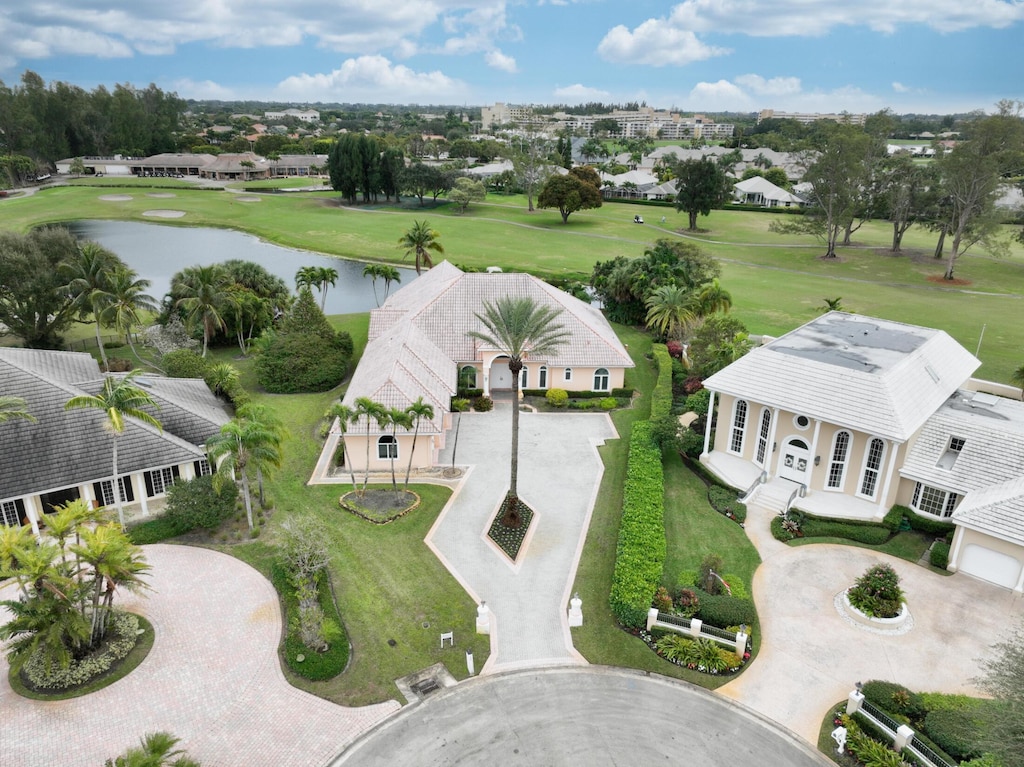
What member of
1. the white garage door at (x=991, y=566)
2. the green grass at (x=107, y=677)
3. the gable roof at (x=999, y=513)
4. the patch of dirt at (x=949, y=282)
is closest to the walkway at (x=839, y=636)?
the white garage door at (x=991, y=566)

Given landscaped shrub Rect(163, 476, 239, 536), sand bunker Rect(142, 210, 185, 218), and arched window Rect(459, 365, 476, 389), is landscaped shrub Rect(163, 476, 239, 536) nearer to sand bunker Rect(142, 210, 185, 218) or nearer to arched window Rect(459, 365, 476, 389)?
arched window Rect(459, 365, 476, 389)

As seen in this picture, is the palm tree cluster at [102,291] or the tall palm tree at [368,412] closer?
the tall palm tree at [368,412]

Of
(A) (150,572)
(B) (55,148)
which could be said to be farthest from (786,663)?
(B) (55,148)

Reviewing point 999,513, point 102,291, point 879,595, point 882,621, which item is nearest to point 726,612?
point 882,621

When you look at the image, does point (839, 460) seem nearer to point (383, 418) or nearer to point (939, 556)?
point (939, 556)

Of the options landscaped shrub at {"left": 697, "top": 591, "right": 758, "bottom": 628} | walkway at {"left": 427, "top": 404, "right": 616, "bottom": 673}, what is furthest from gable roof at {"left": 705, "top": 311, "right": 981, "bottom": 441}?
landscaped shrub at {"left": 697, "top": 591, "right": 758, "bottom": 628}

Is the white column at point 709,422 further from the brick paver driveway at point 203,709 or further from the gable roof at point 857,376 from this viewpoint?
the brick paver driveway at point 203,709

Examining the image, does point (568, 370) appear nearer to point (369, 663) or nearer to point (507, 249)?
point (369, 663)

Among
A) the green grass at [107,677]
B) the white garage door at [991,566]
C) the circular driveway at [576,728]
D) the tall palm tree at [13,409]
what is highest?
the tall palm tree at [13,409]
